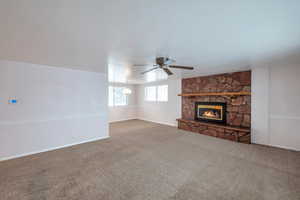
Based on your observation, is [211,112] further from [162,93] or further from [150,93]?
[150,93]

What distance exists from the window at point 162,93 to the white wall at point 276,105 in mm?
3856

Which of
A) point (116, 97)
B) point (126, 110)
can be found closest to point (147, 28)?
point (116, 97)

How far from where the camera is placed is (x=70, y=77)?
3.89m

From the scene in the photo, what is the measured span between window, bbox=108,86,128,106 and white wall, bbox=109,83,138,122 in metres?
0.21

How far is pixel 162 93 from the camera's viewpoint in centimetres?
736

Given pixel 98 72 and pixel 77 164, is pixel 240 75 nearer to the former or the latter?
pixel 98 72

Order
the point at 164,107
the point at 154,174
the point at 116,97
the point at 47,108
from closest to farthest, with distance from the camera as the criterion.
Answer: the point at 154,174 < the point at 47,108 < the point at 164,107 < the point at 116,97

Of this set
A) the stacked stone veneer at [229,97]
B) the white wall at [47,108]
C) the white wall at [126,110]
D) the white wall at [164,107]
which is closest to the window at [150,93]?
the white wall at [164,107]

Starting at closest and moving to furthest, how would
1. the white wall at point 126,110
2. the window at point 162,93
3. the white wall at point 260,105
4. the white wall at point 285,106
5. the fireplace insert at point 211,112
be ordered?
the white wall at point 285,106, the white wall at point 260,105, the fireplace insert at point 211,112, the window at point 162,93, the white wall at point 126,110

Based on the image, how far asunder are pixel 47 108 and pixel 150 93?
5350 mm

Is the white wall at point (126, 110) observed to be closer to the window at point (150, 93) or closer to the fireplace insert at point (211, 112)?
the window at point (150, 93)

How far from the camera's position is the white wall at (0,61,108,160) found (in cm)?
307

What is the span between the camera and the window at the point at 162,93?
7.18 metres

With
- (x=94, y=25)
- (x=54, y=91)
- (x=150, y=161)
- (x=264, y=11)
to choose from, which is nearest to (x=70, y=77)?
(x=54, y=91)
